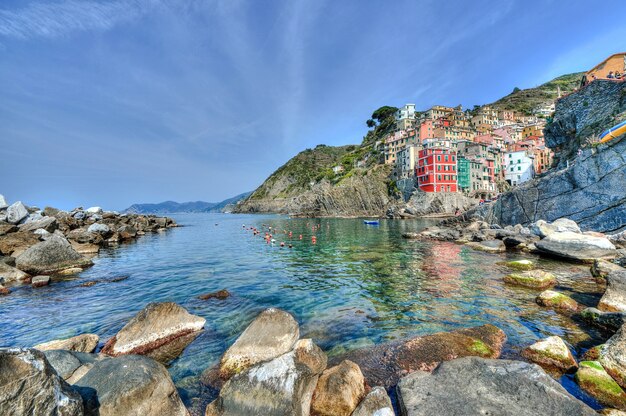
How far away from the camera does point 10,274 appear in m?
18.6

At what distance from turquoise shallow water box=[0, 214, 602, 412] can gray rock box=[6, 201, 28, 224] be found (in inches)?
724

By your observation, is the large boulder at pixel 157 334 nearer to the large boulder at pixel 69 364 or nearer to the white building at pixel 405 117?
the large boulder at pixel 69 364

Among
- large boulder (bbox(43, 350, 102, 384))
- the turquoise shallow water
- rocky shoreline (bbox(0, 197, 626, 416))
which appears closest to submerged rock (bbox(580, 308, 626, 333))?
rocky shoreline (bbox(0, 197, 626, 416))

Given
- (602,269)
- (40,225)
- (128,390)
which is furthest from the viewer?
(40,225)

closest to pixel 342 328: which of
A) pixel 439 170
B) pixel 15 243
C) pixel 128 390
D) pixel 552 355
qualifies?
pixel 552 355

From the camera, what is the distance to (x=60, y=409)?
4.27 meters

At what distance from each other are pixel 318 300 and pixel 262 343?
688 centimetres

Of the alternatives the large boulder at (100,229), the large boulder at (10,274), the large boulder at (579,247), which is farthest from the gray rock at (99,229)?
the large boulder at (579,247)

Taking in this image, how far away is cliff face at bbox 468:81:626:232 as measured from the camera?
3156cm

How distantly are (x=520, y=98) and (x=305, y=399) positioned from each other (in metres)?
241

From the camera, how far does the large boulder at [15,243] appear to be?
23.0 meters

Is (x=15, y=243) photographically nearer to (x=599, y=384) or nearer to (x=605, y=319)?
→ (x=599, y=384)

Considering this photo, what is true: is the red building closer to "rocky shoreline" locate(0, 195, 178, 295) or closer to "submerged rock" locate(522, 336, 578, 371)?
"rocky shoreline" locate(0, 195, 178, 295)

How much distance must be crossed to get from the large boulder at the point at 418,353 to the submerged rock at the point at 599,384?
6.63ft
